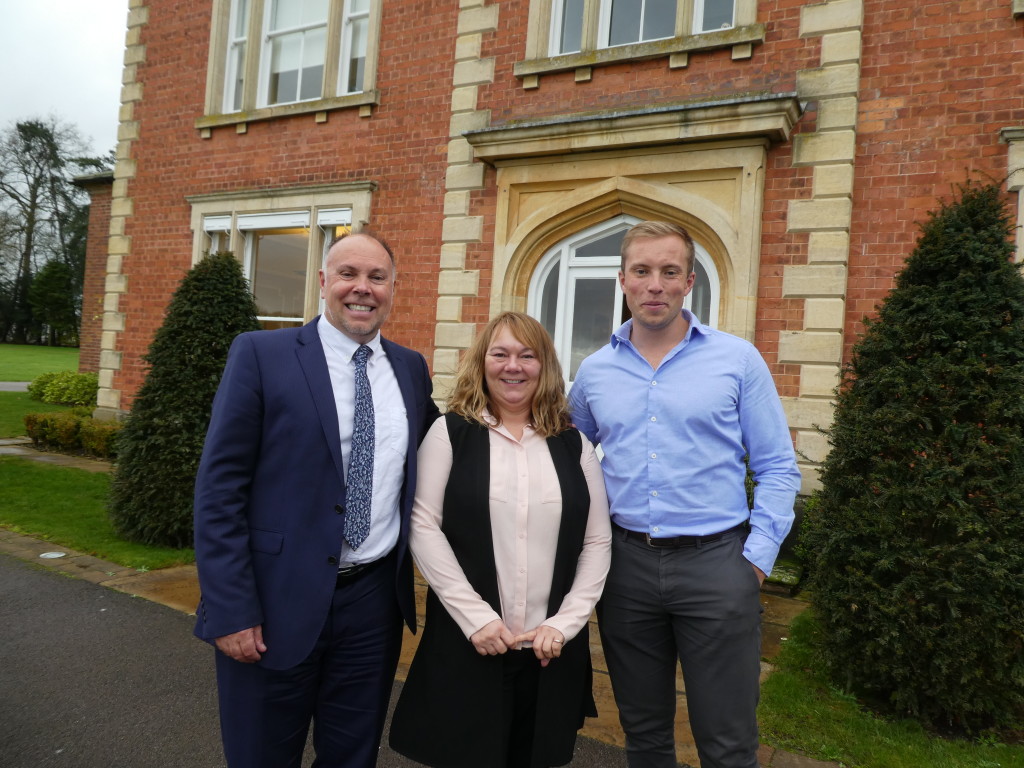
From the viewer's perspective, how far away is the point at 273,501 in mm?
2107

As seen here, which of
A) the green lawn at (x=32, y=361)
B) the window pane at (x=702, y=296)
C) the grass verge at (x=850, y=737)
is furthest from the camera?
the green lawn at (x=32, y=361)

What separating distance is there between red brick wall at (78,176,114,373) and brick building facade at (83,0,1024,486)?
719 cm

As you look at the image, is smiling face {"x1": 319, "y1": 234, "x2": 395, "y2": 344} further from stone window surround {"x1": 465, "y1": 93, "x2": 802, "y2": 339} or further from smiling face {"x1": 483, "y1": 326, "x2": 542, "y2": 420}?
stone window surround {"x1": 465, "y1": 93, "x2": 802, "y2": 339}

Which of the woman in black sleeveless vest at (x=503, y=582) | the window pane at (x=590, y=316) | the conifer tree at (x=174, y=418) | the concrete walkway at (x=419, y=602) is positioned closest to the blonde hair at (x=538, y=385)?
the woman in black sleeveless vest at (x=503, y=582)

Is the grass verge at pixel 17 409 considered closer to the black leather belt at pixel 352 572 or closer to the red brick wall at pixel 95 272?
the red brick wall at pixel 95 272

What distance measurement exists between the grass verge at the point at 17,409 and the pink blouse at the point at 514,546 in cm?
1338

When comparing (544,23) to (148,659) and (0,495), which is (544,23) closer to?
(148,659)

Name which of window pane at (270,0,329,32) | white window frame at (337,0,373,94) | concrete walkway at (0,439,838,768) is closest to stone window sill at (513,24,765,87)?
white window frame at (337,0,373,94)

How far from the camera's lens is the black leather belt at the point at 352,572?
2.18 metres

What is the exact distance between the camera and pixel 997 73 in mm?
5812

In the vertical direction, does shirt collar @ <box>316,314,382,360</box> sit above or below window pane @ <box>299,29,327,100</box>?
below

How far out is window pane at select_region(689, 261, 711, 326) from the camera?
23.0 ft

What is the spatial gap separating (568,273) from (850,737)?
5.27 metres

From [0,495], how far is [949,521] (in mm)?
8795
